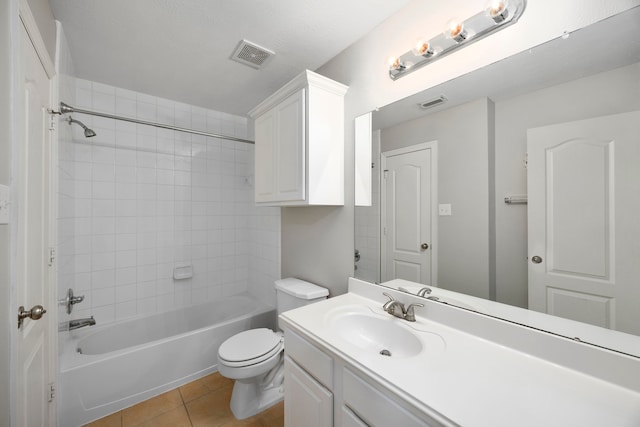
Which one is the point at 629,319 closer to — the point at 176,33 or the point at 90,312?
the point at 176,33

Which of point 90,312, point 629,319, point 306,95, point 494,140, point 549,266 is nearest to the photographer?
point 629,319

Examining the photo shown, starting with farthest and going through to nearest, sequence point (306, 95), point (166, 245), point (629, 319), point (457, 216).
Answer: point (166, 245), point (306, 95), point (457, 216), point (629, 319)

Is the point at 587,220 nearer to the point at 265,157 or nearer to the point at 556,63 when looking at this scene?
the point at 556,63

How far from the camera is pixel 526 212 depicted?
937mm

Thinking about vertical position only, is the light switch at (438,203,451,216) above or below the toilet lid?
above

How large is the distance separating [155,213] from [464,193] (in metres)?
2.58

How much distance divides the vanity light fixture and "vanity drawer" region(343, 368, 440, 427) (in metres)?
1.39

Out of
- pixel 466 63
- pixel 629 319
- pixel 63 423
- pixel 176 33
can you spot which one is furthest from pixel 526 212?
pixel 63 423

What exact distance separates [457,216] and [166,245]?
2536 mm

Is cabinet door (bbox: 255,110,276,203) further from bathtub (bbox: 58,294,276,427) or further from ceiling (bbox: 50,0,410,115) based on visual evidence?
bathtub (bbox: 58,294,276,427)

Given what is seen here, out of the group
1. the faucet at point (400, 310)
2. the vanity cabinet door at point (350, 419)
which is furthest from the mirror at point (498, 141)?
the vanity cabinet door at point (350, 419)

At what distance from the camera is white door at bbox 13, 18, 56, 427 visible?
3.03 ft

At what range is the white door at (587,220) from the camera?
0.76 meters

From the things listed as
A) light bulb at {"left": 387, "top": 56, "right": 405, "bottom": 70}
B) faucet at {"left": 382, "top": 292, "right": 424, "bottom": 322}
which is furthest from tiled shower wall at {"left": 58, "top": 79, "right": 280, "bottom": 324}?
light bulb at {"left": 387, "top": 56, "right": 405, "bottom": 70}
